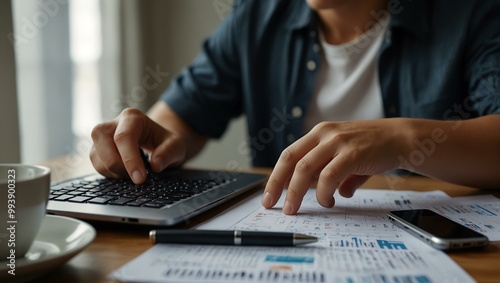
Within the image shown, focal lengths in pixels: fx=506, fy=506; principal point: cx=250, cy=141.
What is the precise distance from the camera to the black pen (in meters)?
0.47

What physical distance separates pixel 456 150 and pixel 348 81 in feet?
1.54

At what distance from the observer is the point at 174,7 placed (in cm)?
235

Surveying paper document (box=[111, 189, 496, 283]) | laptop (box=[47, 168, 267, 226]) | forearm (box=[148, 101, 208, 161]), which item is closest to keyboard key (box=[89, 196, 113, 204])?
laptop (box=[47, 168, 267, 226])

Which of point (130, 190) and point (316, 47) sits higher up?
point (316, 47)

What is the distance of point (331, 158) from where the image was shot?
625 mm

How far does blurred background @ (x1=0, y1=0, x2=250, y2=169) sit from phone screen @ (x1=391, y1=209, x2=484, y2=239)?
2.85ft

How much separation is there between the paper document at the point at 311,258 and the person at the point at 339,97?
0.06 meters

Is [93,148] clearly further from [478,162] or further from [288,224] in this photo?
[478,162]

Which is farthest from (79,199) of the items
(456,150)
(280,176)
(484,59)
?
(484,59)

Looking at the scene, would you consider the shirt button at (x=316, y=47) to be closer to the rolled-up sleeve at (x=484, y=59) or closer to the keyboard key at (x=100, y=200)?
the rolled-up sleeve at (x=484, y=59)

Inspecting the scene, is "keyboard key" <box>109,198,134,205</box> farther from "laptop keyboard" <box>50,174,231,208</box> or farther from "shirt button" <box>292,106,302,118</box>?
"shirt button" <box>292,106,302,118</box>

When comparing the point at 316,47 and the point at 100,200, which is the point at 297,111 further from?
the point at 100,200

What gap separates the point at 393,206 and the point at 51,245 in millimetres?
416

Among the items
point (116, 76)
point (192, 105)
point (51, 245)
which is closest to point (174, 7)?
point (116, 76)
